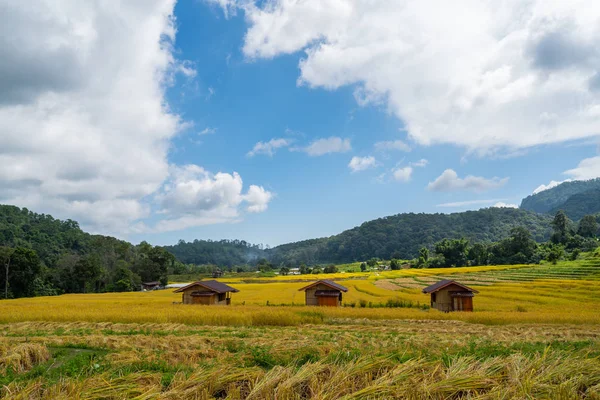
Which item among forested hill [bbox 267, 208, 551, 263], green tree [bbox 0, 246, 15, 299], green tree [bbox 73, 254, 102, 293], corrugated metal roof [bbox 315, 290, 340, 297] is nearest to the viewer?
corrugated metal roof [bbox 315, 290, 340, 297]

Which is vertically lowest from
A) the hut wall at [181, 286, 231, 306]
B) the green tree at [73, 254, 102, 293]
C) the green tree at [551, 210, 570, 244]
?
the hut wall at [181, 286, 231, 306]

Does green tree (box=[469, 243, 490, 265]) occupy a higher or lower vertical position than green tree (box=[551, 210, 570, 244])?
lower

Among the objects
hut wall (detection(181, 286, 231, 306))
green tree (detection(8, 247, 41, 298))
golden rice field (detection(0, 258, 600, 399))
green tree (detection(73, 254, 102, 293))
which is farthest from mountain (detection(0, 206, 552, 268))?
golden rice field (detection(0, 258, 600, 399))

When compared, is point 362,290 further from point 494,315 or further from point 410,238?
point 410,238

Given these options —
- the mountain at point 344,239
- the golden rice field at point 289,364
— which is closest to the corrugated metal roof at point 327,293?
the golden rice field at point 289,364

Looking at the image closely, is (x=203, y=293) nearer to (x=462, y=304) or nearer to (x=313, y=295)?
(x=313, y=295)

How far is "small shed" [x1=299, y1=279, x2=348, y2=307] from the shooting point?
110 feet

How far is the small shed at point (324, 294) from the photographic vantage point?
110 feet

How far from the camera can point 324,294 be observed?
3397cm

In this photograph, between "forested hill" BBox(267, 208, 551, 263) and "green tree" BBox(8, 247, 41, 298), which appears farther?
"forested hill" BBox(267, 208, 551, 263)

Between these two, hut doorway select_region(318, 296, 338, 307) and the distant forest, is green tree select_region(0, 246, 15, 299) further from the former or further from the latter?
hut doorway select_region(318, 296, 338, 307)

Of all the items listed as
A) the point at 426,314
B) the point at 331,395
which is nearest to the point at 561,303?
the point at 426,314

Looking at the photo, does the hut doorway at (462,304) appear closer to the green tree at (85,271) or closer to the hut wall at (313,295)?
the hut wall at (313,295)

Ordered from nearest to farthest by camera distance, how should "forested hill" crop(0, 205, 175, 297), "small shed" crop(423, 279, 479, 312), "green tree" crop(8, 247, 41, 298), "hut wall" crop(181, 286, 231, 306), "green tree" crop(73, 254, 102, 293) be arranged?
"small shed" crop(423, 279, 479, 312), "hut wall" crop(181, 286, 231, 306), "green tree" crop(8, 247, 41, 298), "forested hill" crop(0, 205, 175, 297), "green tree" crop(73, 254, 102, 293)
